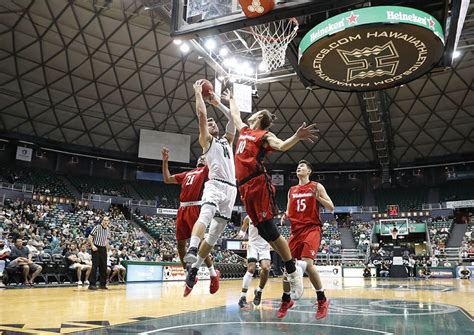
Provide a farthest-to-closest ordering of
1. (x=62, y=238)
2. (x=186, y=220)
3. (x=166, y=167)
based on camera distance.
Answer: (x=62, y=238), (x=166, y=167), (x=186, y=220)

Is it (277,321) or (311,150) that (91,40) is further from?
(277,321)

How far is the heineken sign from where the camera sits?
9.03m

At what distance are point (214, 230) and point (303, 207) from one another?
5.21 ft

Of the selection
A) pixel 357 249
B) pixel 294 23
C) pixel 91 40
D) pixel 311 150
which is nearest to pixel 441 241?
pixel 357 249

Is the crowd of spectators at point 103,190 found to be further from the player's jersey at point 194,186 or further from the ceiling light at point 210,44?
the player's jersey at point 194,186

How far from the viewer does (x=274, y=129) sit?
36500 millimetres

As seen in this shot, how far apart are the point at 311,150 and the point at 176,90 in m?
14.9

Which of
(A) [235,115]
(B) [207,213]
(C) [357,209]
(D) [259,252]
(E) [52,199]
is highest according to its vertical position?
(C) [357,209]

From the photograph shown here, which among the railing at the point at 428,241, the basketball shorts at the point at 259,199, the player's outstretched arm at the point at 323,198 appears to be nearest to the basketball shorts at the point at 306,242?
the player's outstretched arm at the point at 323,198

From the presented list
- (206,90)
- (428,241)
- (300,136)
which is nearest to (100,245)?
(206,90)

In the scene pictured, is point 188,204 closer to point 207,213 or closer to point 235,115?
point 207,213

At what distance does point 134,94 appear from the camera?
32.0 m

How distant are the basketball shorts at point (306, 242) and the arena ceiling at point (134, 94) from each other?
20.0 metres

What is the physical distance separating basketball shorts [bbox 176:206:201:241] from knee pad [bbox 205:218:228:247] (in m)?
1.37
